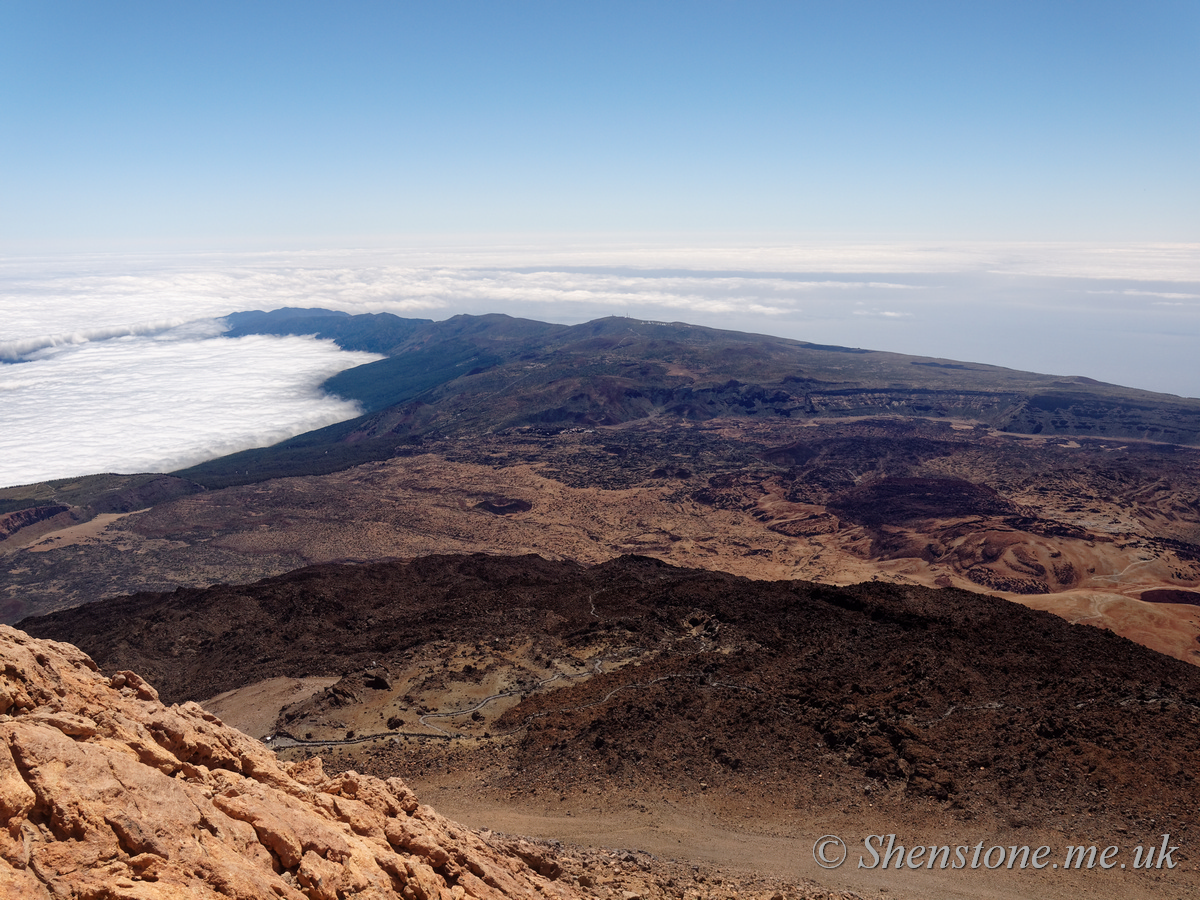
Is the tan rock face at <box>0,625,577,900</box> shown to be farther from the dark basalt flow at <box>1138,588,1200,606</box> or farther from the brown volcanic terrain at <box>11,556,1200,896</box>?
the dark basalt flow at <box>1138,588,1200,606</box>

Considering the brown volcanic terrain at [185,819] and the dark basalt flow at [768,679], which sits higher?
the brown volcanic terrain at [185,819]

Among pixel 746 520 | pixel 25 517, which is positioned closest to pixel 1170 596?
pixel 746 520

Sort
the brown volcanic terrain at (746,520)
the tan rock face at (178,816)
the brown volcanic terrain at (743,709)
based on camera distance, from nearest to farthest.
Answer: the tan rock face at (178,816) < the brown volcanic terrain at (743,709) < the brown volcanic terrain at (746,520)

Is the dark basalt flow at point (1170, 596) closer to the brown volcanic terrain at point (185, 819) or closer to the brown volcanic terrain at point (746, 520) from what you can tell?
the brown volcanic terrain at point (746, 520)

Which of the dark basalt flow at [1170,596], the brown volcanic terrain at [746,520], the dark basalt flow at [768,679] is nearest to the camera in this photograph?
the dark basalt flow at [768,679]

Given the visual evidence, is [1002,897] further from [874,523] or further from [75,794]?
[874,523]

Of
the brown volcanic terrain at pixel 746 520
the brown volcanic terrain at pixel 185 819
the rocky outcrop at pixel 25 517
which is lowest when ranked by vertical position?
the rocky outcrop at pixel 25 517

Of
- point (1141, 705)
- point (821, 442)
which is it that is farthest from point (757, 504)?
point (1141, 705)

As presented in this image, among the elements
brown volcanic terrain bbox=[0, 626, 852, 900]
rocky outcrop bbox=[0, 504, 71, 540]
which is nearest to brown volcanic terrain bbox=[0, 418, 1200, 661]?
rocky outcrop bbox=[0, 504, 71, 540]

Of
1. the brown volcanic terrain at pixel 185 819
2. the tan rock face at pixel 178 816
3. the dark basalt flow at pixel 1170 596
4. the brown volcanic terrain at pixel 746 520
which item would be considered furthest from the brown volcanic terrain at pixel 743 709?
the dark basalt flow at pixel 1170 596
